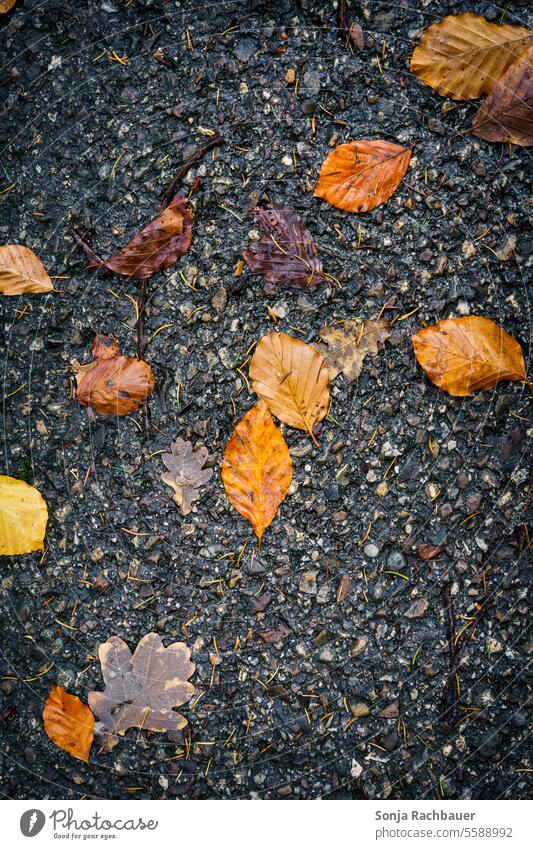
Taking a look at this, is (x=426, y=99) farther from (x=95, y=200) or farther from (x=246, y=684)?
(x=246, y=684)

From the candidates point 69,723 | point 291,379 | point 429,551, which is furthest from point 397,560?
point 69,723

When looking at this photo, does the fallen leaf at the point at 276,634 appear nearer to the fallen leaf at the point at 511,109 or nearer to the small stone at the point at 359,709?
the small stone at the point at 359,709

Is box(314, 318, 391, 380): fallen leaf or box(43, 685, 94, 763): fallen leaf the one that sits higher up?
box(314, 318, 391, 380): fallen leaf

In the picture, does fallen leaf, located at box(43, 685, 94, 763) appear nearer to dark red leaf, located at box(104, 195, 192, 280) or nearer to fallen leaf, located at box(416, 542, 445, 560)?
fallen leaf, located at box(416, 542, 445, 560)

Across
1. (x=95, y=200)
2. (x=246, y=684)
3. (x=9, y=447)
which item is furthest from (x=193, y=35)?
(x=246, y=684)

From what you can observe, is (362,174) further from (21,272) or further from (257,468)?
(21,272)

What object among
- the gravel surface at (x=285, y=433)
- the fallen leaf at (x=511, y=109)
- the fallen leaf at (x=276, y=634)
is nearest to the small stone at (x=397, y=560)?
the gravel surface at (x=285, y=433)

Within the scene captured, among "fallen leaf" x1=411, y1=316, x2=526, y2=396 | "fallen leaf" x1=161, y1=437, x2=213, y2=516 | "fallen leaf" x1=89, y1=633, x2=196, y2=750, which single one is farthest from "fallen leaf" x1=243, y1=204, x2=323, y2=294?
"fallen leaf" x1=89, y1=633, x2=196, y2=750
